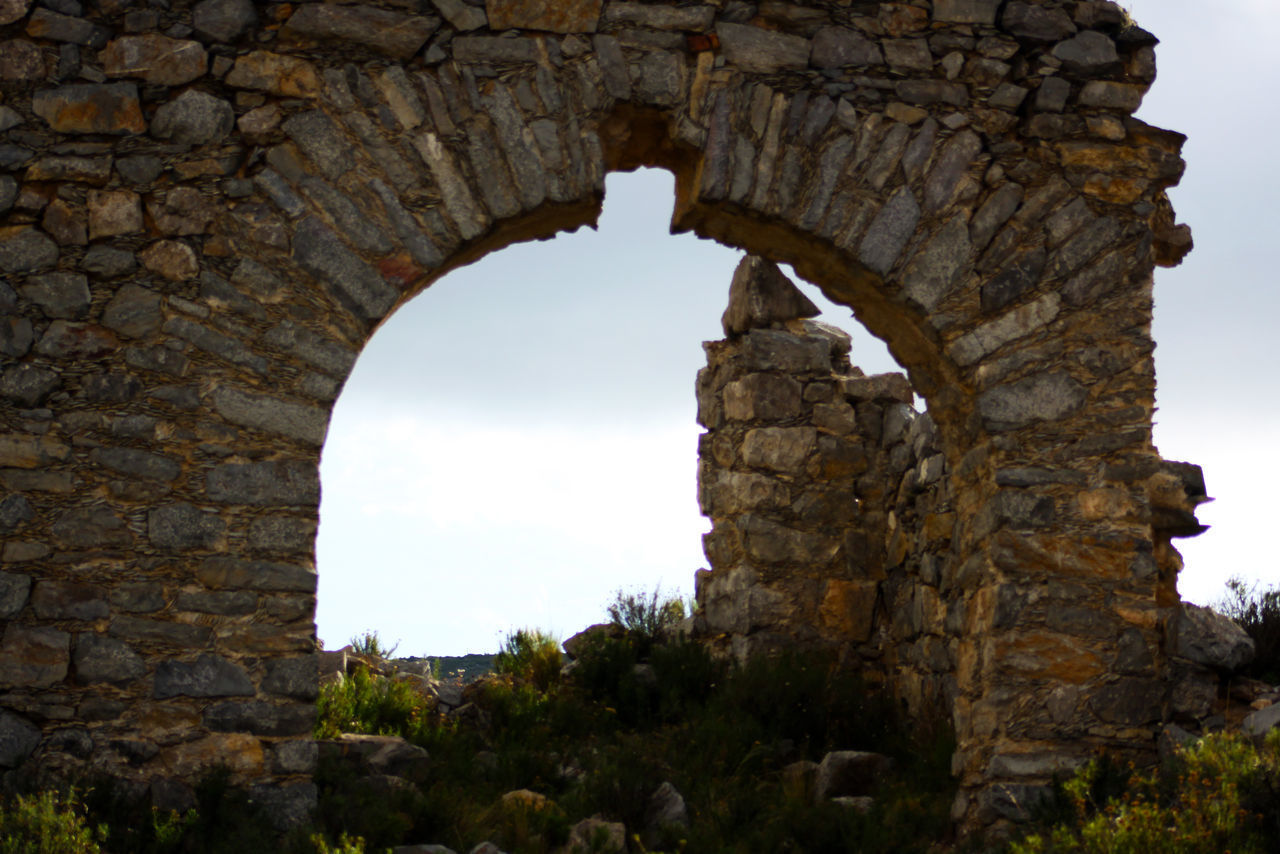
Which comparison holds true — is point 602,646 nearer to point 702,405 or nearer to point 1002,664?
point 702,405

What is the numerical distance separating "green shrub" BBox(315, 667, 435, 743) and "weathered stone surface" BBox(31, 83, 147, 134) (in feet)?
9.89

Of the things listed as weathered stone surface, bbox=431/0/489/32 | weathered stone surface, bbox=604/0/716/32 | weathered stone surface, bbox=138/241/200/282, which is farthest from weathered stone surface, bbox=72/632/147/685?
weathered stone surface, bbox=604/0/716/32

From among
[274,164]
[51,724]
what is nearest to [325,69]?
[274,164]

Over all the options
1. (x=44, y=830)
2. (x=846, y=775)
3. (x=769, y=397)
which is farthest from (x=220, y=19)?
(x=846, y=775)

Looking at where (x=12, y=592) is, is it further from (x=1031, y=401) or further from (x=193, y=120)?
(x=1031, y=401)

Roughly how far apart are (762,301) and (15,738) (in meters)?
4.90

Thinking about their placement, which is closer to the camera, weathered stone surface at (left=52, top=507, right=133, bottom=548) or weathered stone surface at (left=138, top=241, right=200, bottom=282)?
weathered stone surface at (left=52, top=507, right=133, bottom=548)

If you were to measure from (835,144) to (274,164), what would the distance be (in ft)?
7.09

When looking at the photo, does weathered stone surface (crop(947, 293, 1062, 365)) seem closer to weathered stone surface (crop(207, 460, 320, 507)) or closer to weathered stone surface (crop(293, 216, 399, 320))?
weathered stone surface (crop(293, 216, 399, 320))

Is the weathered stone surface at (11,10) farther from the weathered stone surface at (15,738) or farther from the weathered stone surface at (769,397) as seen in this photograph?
the weathered stone surface at (769,397)

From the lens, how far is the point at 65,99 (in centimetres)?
450

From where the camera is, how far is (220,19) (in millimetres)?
4609

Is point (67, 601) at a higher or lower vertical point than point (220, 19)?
lower

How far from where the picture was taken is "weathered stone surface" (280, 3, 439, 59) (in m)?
4.64
